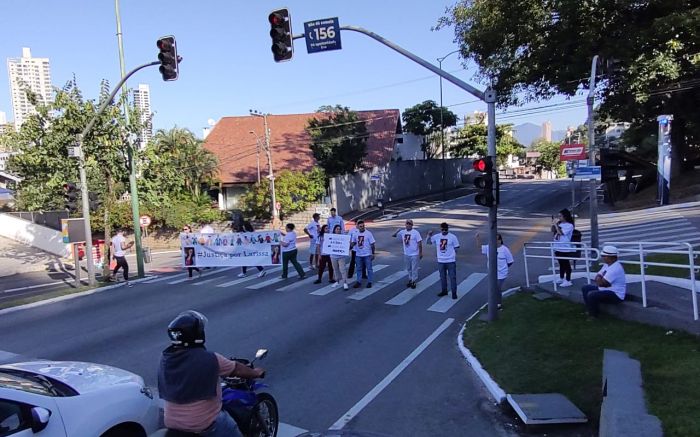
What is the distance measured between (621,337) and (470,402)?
2.82m

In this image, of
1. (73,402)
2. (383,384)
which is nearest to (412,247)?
(383,384)

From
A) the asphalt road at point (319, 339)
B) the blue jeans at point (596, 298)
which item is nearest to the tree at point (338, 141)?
the asphalt road at point (319, 339)

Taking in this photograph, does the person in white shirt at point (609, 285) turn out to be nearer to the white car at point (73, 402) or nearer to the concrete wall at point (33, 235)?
the white car at point (73, 402)

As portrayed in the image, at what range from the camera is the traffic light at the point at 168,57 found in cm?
1384

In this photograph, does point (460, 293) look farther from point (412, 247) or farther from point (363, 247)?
point (363, 247)

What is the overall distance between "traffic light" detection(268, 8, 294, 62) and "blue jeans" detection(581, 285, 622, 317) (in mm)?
8075

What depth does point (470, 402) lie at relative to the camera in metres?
6.70

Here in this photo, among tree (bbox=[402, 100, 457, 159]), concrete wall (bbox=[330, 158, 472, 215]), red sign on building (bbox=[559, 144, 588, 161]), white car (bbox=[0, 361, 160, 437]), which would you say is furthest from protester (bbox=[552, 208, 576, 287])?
tree (bbox=[402, 100, 457, 159])

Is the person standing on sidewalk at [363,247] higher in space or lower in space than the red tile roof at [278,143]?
lower

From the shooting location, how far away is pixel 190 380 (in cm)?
387

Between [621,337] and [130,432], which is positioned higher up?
[130,432]

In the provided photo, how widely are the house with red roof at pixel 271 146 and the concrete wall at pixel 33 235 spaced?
13150 millimetres

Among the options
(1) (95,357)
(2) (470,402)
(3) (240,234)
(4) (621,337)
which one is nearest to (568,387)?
(2) (470,402)

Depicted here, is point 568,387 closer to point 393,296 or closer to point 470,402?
point 470,402
